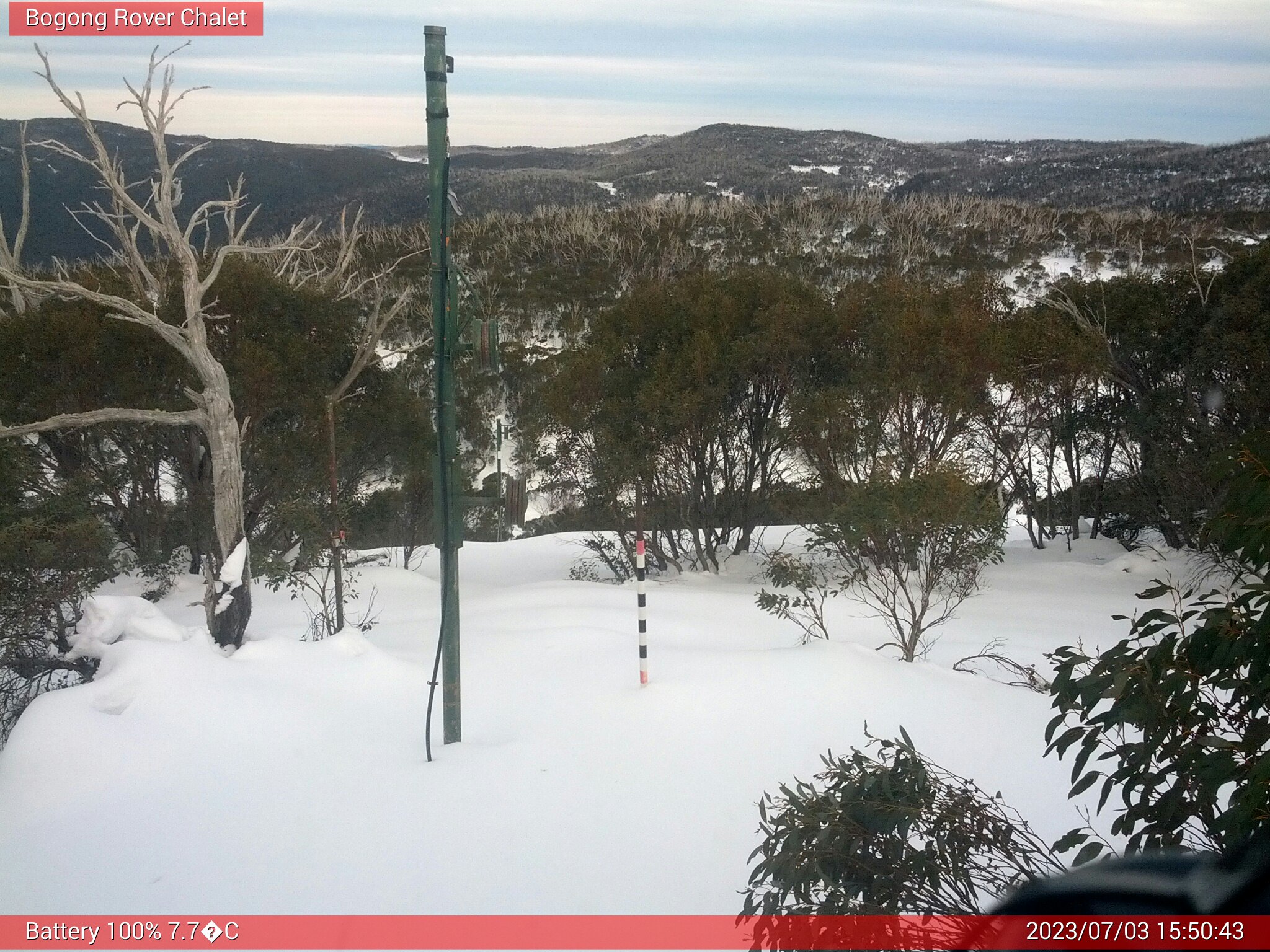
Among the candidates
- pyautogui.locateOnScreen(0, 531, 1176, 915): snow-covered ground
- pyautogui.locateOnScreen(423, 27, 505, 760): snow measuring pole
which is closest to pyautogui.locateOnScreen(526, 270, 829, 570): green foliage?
pyautogui.locateOnScreen(0, 531, 1176, 915): snow-covered ground

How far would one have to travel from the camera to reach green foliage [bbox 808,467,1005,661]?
8094 mm

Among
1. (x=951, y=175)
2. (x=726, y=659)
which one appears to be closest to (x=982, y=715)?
(x=726, y=659)

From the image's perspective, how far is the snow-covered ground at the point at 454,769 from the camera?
3.81 m

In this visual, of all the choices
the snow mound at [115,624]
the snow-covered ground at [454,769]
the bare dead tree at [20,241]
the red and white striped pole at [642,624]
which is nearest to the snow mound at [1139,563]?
the snow-covered ground at [454,769]

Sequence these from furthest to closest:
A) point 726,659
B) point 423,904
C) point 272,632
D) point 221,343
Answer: point 221,343 → point 272,632 → point 726,659 → point 423,904

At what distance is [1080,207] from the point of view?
116 feet

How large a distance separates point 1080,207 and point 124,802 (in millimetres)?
38345

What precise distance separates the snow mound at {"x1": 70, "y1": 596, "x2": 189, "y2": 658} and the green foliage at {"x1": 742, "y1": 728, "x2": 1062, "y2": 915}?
16.7 feet

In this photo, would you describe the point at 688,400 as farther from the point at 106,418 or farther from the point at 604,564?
the point at 106,418

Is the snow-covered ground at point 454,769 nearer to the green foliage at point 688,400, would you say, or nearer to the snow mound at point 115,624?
the snow mound at point 115,624

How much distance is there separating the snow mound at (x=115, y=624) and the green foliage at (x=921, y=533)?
5458 millimetres

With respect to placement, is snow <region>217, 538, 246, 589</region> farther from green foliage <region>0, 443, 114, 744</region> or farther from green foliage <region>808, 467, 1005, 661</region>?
green foliage <region>808, 467, 1005, 661</region>

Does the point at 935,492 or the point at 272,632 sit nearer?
the point at 935,492

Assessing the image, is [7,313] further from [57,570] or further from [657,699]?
[657,699]
